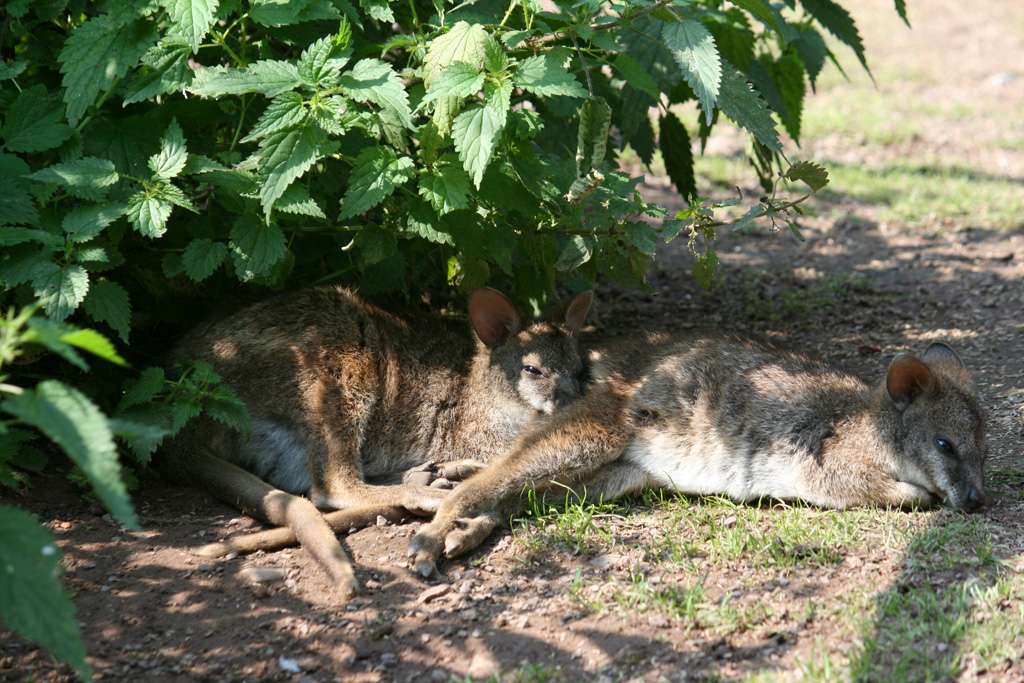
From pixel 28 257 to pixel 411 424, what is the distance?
6.59 feet

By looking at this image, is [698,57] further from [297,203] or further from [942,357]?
[942,357]

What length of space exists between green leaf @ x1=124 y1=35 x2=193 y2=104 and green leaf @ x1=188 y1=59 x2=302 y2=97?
0.13 m

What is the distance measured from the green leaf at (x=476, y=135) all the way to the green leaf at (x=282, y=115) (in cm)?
58

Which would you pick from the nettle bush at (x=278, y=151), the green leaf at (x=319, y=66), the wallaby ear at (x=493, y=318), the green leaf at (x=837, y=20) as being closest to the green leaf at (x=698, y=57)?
the nettle bush at (x=278, y=151)

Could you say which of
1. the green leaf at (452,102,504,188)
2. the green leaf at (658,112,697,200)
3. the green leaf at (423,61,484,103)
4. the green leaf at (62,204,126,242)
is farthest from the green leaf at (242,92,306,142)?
the green leaf at (658,112,697,200)

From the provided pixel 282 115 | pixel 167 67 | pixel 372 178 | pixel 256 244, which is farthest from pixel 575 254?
pixel 167 67

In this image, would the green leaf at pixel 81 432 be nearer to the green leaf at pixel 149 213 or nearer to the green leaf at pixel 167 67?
the green leaf at pixel 149 213

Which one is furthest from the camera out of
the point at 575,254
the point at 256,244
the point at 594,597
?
the point at 575,254

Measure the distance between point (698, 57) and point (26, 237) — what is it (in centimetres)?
262

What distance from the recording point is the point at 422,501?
5180 millimetres

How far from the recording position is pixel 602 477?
5355 mm

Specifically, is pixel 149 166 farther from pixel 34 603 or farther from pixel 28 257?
pixel 34 603

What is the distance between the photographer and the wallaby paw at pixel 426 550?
464 cm

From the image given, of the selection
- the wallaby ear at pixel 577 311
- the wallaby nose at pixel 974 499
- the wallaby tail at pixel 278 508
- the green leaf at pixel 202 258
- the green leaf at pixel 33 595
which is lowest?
the wallaby nose at pixel 974 499
